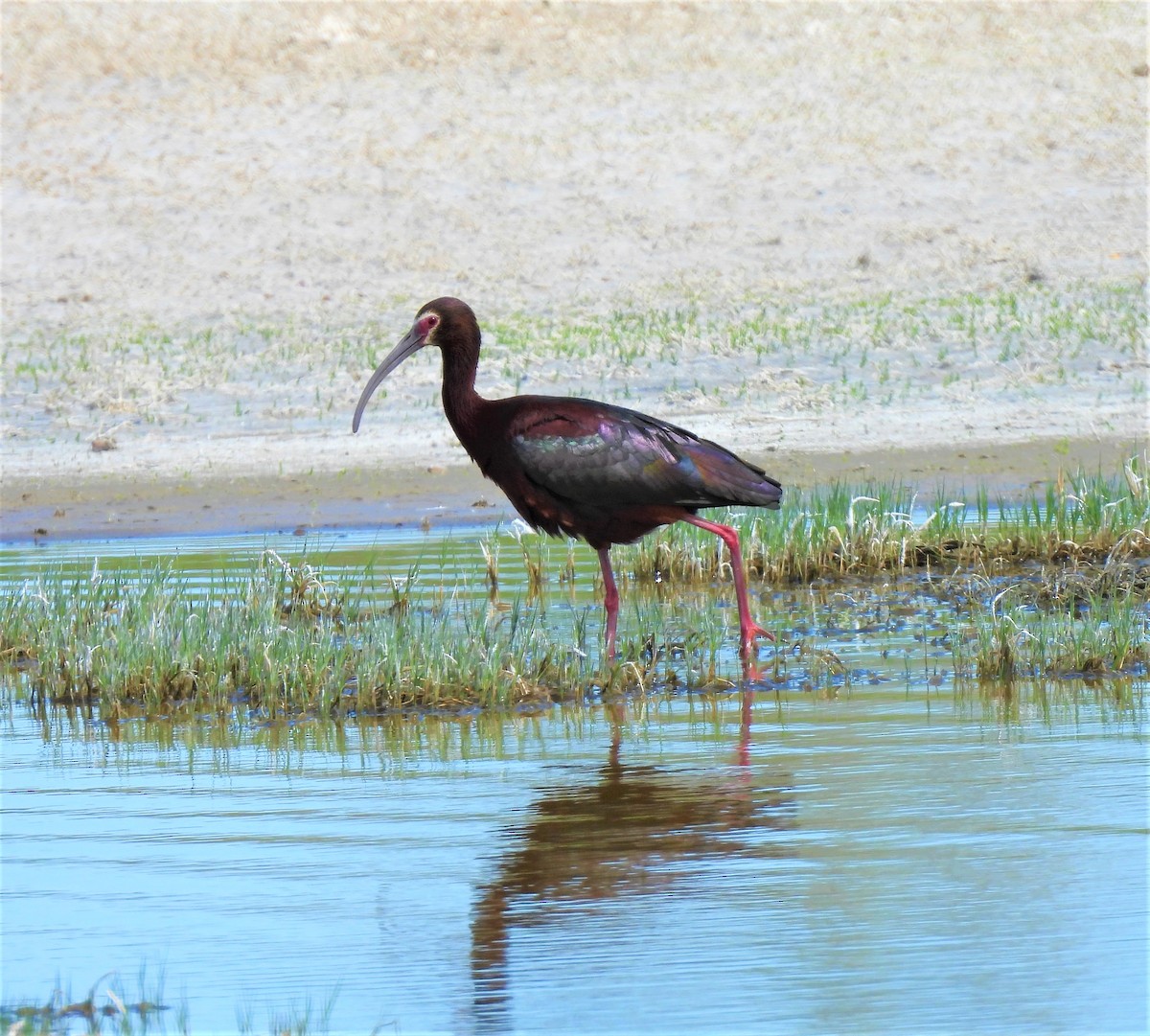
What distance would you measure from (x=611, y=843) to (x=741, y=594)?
2.74 metres

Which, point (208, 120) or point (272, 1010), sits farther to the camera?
point (208, 120)

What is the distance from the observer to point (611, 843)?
17.7 ft

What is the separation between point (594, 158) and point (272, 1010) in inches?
753

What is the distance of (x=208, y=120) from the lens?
23.9 m

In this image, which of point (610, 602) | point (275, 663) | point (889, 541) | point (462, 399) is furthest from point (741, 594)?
point (889, 541)

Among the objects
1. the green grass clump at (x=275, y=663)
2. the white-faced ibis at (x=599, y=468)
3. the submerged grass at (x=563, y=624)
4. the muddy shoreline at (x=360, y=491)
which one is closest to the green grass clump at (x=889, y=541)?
the submerged grass at (x=563, y=624)

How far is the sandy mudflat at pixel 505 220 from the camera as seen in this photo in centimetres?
1407

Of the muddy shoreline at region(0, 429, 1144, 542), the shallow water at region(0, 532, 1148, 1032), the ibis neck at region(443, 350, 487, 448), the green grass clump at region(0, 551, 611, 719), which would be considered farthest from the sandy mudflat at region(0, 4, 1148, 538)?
the shallow water at region(0, 532, 1148, 1032)

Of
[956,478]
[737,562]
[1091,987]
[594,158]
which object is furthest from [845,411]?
[1091,987]

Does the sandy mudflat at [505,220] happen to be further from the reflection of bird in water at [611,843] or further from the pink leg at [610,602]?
the reflection of bird in water at [611,843]

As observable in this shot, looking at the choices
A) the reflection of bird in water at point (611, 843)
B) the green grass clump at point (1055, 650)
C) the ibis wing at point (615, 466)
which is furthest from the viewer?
the ibis wing at point (615, 466)

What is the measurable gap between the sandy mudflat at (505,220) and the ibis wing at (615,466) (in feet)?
14.7

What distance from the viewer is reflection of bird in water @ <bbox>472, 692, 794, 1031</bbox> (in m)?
4.76

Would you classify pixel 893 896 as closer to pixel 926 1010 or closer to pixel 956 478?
pixel 926 1010
